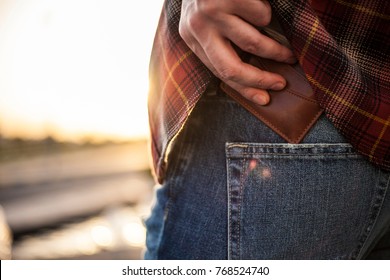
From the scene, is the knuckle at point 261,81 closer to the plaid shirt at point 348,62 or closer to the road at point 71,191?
the plaid shirt at point 348,62

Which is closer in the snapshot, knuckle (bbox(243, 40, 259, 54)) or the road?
knuckle (bbox(243, 40, 259, 54))

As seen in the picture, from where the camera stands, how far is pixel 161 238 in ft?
2.36

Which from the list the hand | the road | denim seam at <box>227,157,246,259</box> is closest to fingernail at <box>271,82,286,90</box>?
the hand

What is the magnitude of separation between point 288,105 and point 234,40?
143 mm

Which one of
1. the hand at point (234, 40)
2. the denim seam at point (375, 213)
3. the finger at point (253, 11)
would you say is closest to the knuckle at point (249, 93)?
the hand at point (234, 40)

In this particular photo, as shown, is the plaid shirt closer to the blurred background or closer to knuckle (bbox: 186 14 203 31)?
knuckle (bbox: 186 14 203 31)

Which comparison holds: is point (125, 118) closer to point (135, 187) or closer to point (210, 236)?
point (135, 187)

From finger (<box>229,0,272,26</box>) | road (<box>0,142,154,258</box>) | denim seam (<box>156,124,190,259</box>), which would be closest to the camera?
finger (<box>229,0,272,26</box>)

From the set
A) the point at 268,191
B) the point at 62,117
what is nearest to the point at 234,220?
the point at 268,191

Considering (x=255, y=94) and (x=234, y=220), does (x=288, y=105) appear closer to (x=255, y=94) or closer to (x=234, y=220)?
(x=255, y=94)

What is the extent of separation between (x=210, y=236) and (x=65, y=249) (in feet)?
24.7

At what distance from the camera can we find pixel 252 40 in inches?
22.1

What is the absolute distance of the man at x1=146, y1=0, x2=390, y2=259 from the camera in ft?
1.86

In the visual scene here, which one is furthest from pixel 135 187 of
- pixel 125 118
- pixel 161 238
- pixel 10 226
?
pixel 161 238
